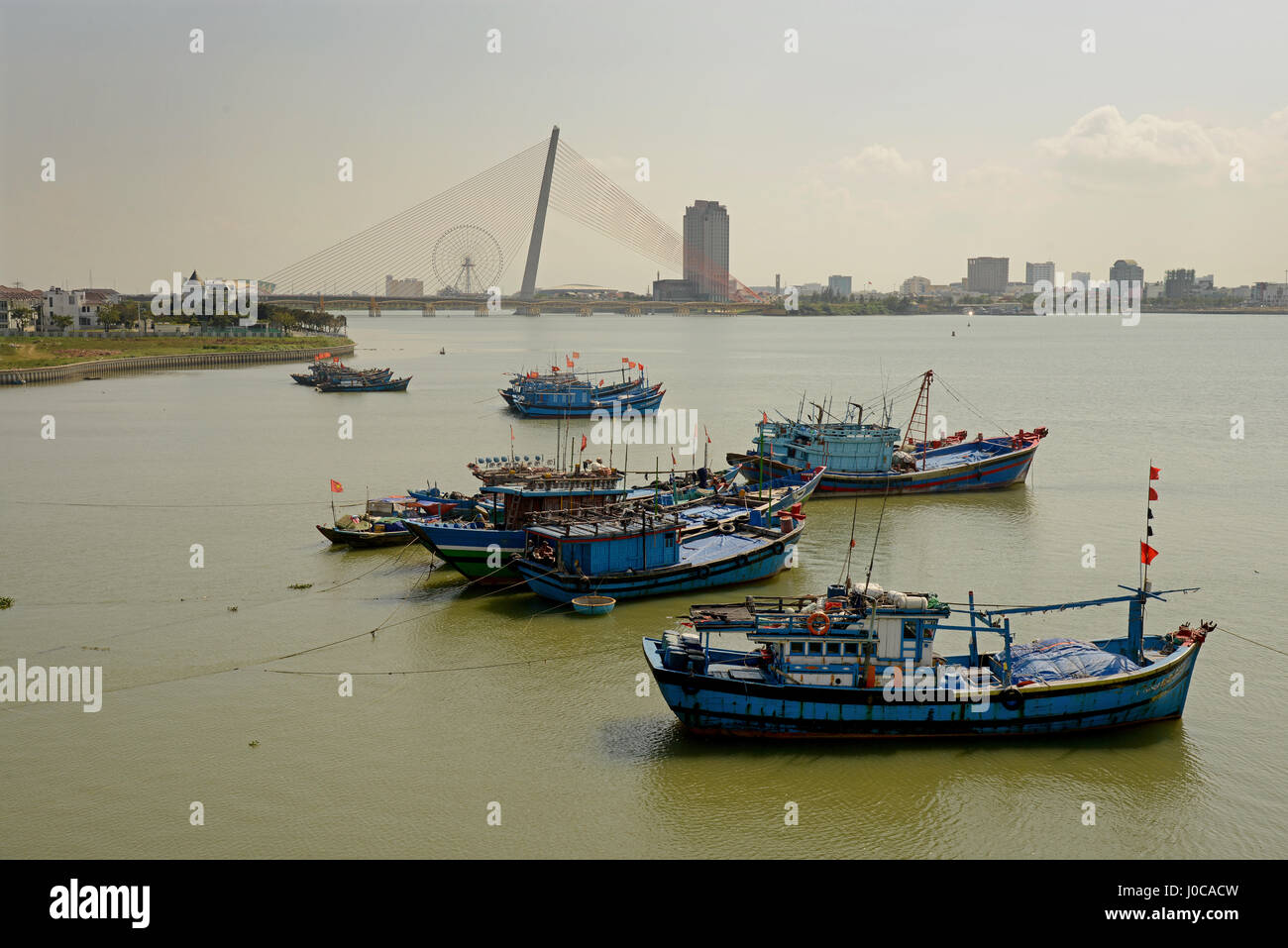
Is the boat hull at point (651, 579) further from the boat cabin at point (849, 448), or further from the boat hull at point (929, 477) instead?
the boat cabin at point (849, 448)

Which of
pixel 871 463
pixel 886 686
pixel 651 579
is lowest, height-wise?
pixel 886 686

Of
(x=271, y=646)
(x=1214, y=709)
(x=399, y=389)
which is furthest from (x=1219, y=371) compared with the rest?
(x=271, y=646)

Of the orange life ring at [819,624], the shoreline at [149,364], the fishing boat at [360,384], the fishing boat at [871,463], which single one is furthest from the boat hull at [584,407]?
the orange life ring at [819,624]

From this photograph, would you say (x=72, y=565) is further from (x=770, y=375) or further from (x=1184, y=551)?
(x=770, y=375)

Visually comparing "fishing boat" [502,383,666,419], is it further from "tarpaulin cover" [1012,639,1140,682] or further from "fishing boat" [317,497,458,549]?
"tarpaulin cover" [1012,639,1140,682]

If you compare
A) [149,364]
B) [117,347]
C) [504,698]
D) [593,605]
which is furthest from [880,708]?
[117,347]

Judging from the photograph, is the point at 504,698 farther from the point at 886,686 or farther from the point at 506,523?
the point at 506,523
